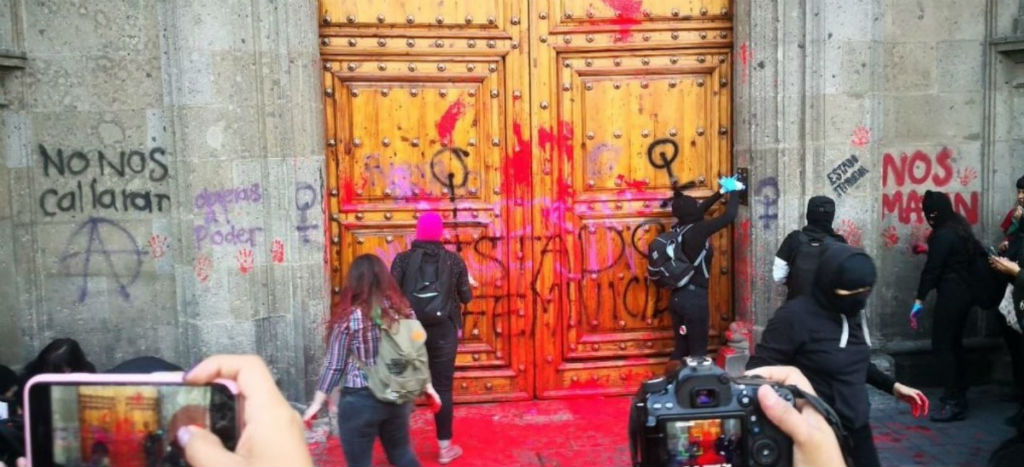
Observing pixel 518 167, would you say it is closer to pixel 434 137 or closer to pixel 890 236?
pixel 434 137

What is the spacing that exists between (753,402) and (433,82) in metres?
4.39

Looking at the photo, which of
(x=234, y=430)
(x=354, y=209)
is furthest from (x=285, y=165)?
(x=234, y=430)

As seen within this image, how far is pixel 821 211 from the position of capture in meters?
6.33

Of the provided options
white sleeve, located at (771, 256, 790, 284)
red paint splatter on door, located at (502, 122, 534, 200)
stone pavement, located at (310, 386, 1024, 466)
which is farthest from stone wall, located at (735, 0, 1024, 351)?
red paint splatter on door, located at (502, 122, 534, 200)

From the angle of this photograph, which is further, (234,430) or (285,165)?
(285,165)

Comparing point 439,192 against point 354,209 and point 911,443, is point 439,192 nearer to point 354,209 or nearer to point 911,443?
point 354,209

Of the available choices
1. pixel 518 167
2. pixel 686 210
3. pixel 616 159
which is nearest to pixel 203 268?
pixel 518 167

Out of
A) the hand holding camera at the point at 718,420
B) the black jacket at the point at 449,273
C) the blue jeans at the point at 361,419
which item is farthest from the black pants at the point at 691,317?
the hand holding camera at the point at 718,420

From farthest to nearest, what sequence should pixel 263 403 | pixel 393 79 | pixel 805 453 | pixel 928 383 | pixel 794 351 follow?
1. pixel 928 383
2. pixel 393 79
3. pixel 794 351
4. pixel 805 453
5. pixel 263 403

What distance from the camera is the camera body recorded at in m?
2.93

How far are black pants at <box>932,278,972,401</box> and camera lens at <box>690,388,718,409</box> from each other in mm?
4503

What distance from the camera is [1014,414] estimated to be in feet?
22.4

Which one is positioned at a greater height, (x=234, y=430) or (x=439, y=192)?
(x=439, y=192)

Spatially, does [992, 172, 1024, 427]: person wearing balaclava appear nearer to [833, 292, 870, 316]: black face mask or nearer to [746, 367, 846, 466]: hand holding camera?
[833, 292, 870, 316]: black face mask
